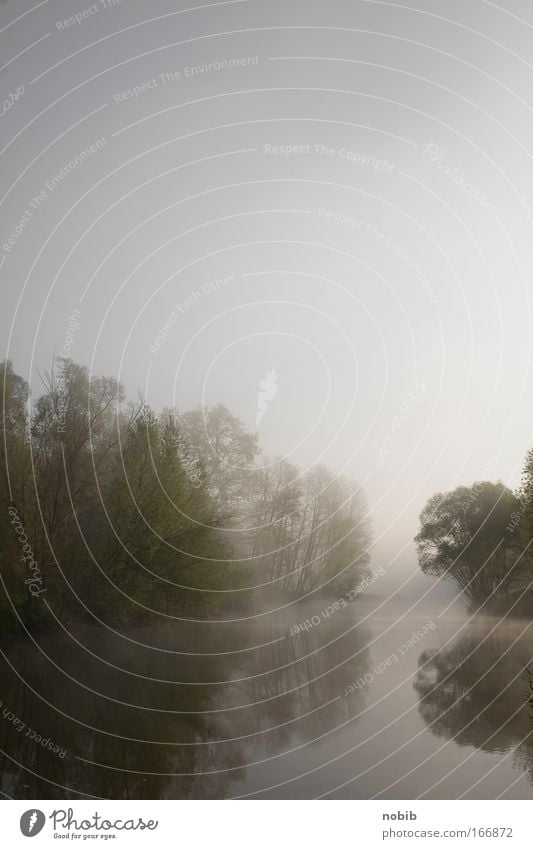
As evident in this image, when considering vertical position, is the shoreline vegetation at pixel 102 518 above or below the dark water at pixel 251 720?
above

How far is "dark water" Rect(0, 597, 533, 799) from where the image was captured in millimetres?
7824

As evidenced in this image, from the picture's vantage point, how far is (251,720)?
1062 cm

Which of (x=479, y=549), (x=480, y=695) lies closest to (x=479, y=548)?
(x=479, y=549)

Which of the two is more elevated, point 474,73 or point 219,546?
point 474,73

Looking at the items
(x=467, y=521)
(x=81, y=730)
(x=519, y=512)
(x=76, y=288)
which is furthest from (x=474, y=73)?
(x=467, y=521)

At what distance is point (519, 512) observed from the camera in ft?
74.8

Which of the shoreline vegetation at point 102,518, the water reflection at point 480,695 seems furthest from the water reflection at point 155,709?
the water reflection at point 480,695

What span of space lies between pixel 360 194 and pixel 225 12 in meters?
4.57

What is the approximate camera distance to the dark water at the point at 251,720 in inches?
308

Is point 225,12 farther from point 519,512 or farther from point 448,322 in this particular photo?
point 519,512
